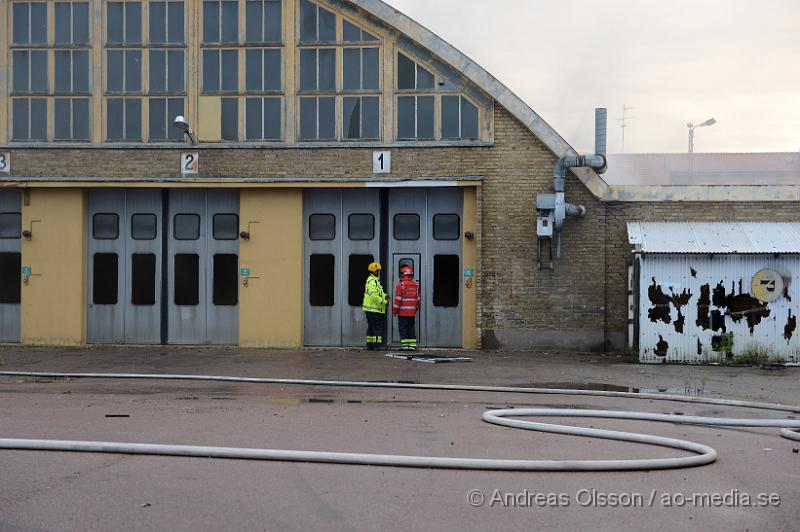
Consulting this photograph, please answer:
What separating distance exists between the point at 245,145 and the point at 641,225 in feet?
28.7

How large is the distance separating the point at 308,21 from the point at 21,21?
660 centimetres

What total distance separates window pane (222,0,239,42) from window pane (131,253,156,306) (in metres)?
5.24

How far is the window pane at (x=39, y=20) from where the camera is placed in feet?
75.0

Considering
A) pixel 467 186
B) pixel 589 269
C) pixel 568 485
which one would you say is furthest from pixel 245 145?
pixel 568 485

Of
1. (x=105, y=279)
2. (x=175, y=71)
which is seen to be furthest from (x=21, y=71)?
(x=105, y=279)

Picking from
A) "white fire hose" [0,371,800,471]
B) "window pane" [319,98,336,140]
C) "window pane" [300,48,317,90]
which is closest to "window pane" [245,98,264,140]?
"window pane" [300,48,317,90]

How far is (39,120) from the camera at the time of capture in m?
22.8

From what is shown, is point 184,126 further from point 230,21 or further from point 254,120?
point 230,21

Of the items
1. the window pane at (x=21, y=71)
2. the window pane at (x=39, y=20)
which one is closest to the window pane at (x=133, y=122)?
the window pane at (x=21, y=71)

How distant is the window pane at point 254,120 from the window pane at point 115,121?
2.82 m

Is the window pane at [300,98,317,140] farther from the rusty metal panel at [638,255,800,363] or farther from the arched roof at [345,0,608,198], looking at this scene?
the rusty metal panel at [638,255,800,363]

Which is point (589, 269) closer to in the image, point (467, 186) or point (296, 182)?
point (467, 186)

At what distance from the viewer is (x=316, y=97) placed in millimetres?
22359

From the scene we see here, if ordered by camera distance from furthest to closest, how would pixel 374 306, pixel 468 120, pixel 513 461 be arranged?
pixel 468 120, pixel 374 306, pixel 513 461
